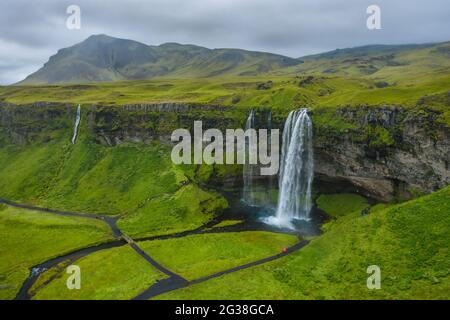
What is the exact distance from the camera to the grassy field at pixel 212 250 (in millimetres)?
59375

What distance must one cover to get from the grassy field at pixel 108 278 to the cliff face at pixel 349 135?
39.7 metres

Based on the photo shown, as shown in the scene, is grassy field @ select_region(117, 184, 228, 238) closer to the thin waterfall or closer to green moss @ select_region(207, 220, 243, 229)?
green moss @ select_region(207, 220, 243, 229)

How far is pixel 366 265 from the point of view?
49.8m

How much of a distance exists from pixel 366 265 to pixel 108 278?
37144 millimetres

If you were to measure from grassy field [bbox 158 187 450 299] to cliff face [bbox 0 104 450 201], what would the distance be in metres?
13.9

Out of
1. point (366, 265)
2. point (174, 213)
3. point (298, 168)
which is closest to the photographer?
point (366, 265)

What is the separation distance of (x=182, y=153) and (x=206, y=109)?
47.4 feet

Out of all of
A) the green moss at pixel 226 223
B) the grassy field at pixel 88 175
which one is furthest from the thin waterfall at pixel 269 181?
the grassy field at pixel 88 175

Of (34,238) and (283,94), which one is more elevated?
(283,94)

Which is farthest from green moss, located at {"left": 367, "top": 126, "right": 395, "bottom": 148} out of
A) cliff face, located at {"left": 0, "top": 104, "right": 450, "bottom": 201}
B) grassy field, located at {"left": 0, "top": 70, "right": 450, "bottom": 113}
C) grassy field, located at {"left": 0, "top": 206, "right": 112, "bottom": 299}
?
grassy field, located at {"left": 0, "top": 206, "right": 112, "bottom": 299}

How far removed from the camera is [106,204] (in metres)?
95.4

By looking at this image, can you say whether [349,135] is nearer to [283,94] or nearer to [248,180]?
[248,180]

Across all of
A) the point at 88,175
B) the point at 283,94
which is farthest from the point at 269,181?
the point at 88,175
